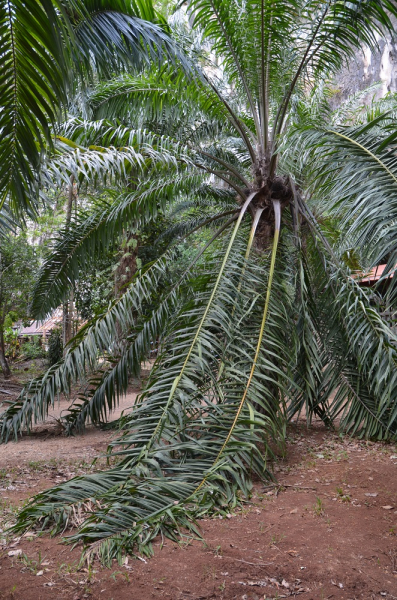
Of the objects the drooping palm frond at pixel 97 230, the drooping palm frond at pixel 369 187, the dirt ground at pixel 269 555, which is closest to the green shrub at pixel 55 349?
the drooping palm frond at pixel 97 230

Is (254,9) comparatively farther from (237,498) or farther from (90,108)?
(237,498)

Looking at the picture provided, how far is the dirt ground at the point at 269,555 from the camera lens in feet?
9.16

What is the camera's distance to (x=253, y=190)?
6.34 meters

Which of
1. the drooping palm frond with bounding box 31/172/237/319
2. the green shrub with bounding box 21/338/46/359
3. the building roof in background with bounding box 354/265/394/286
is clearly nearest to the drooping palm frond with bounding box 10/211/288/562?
the building roof in background with bounding box 354/265/394/286

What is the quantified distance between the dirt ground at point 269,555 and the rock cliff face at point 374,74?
52.1 feet

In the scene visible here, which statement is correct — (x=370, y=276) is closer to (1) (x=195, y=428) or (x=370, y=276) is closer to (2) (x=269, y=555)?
(1) (x=195, y=428)

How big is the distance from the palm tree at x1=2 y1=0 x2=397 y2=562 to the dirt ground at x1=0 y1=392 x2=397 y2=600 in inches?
7.5

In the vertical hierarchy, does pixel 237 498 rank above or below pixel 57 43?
below

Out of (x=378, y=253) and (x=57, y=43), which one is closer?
(x=57, y=43)

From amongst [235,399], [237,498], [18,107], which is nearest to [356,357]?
[235,399]

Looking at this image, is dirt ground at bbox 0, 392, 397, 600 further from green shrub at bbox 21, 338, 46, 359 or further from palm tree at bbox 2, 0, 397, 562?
green shrub at bbox 21, 338, 46, 359

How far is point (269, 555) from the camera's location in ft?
10.5

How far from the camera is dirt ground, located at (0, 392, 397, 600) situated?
2.79 m

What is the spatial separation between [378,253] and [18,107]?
234cm
